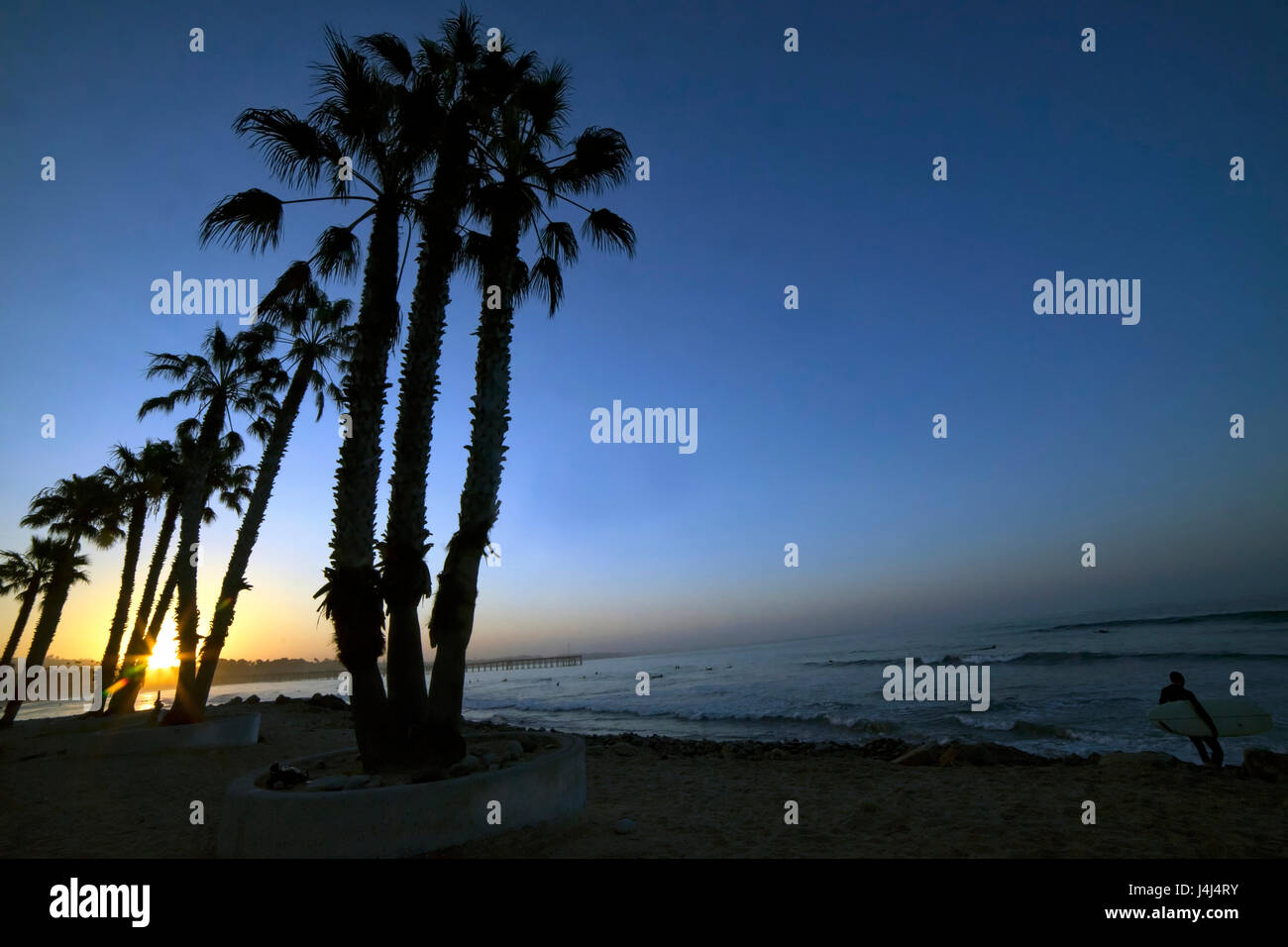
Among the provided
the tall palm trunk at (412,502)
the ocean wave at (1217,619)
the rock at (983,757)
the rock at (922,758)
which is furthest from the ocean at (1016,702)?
the tall palm trunk at (412,502)

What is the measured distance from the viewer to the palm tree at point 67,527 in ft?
79.6

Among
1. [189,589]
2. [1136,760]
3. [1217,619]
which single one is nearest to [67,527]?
[189,589]

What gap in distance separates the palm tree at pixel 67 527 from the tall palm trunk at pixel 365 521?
24484 millimetres

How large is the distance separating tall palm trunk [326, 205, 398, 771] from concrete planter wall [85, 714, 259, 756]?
10.9 m

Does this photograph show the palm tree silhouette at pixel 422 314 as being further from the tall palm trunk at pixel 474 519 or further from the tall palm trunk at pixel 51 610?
the tall palm trunk at pixel 51 610

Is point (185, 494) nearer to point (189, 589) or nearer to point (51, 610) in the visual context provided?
point (189, 589)

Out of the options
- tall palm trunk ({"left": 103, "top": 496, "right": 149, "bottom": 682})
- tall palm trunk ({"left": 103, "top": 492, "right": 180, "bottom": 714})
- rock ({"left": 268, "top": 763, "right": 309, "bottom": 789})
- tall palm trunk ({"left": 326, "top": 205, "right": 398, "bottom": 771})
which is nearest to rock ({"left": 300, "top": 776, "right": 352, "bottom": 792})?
rock ({"left": 268, "top": 763, "right": 309, "bottom": 789})

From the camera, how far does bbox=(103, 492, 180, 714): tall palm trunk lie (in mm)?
19297

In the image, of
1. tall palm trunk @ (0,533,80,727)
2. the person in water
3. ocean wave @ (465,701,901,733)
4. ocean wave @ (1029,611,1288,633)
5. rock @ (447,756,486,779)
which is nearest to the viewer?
rock @ (447,756,486,779)

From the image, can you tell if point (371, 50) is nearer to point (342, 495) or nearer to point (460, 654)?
point (342, 495)

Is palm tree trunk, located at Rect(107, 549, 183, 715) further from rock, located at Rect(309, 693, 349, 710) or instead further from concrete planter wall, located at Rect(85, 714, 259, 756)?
rock, located at Rect(309, 693, 349, 710)

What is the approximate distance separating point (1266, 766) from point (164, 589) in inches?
1180

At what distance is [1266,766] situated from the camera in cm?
953

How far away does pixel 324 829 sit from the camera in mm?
5074
